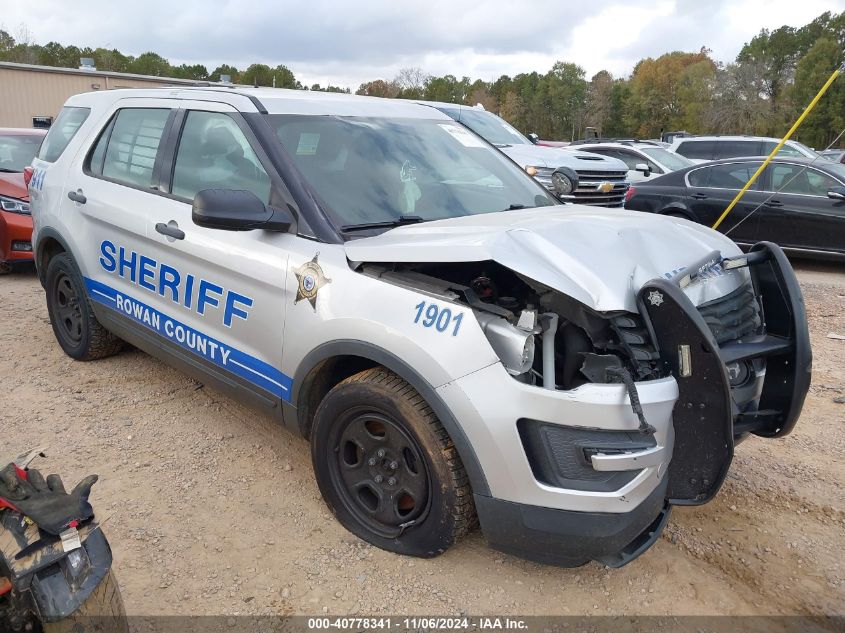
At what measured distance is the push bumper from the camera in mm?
2248

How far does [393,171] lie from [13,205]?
235 inches

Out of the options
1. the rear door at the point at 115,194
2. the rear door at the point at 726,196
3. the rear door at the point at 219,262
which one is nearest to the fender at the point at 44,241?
the rear door at the point at 115,194

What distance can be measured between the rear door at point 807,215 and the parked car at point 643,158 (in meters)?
3.43

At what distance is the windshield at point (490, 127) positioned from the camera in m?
9.53

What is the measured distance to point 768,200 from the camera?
7930mm

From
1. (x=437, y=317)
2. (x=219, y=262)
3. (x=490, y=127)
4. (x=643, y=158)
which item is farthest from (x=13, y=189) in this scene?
(x=643, y=158)

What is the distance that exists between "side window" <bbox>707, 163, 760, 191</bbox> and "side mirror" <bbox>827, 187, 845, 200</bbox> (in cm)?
95

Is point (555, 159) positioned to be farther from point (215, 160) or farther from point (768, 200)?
point (215, 160)

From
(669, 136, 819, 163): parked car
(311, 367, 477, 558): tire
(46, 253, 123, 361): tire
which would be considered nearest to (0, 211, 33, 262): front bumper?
(46, 253, 123, 361): tire

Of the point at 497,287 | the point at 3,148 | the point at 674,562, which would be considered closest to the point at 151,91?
the point at 497,287

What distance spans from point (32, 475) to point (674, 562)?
239cm

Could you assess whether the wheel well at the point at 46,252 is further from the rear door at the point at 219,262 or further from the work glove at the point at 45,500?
the work glove at the point at 45,500

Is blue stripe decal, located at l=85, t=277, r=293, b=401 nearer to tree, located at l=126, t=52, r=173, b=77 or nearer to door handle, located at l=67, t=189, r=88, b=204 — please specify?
→ door handle, located at l=67, t=189, r=88, b=204

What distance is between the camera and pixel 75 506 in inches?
67.8
